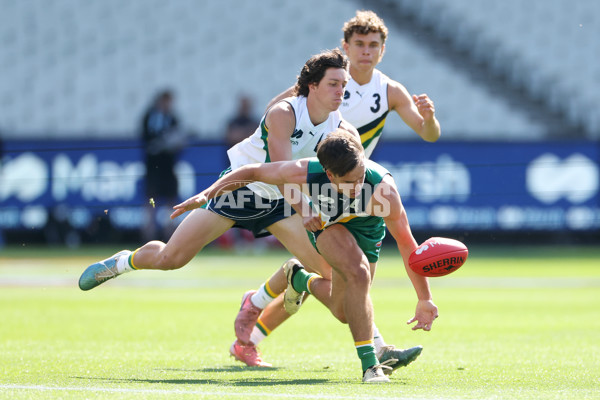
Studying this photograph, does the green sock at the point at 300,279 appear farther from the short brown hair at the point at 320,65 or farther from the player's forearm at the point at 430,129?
the player's forearm at the point at 430,129

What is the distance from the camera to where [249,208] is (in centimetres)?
809

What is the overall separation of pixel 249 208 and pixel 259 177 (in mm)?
1063

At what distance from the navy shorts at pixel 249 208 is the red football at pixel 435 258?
A: 4.77 feet

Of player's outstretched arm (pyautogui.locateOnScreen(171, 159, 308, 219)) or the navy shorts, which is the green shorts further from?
the navy shorts

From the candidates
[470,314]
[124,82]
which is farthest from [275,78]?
[470,314]

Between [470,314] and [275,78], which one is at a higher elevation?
[275,78]

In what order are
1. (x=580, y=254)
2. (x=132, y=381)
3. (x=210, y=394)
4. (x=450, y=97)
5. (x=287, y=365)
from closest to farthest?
(x=210, y=394) < (x=132, y=381) < (x=287, y=365) < (x=580, y=254) < (x=450, y=97)

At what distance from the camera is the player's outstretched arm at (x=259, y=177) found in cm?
677

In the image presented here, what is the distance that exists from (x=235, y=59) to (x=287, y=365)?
63.8 feet

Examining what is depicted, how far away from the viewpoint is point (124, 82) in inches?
1044

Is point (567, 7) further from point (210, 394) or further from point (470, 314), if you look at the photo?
point (210, 394)

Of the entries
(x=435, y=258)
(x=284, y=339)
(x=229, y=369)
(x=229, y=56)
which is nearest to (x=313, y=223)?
(x=435, y=258)

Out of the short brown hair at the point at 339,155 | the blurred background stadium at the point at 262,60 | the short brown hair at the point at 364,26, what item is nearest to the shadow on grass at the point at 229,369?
the short brown hair at the point at 339,155

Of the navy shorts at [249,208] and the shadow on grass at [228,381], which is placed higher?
the navy shorts at [249,208]
